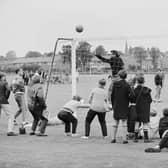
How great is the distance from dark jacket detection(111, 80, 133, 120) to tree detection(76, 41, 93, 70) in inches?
174

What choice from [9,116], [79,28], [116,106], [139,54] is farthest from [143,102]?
[139,54]

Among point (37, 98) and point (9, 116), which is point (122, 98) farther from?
point (9, 116)

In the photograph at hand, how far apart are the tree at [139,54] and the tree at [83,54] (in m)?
1.52

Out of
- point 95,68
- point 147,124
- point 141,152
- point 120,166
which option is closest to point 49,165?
point 120,166

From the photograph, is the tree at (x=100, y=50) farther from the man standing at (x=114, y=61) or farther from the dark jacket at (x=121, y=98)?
the dark jacket at (x=121, y=98)

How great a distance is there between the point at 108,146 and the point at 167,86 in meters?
20.0

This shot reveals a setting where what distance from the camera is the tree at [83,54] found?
13508 mm

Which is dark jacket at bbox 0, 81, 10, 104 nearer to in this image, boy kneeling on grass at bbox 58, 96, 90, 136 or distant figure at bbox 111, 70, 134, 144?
boy kneeling on grass at bbox 58, 96, 90, 136

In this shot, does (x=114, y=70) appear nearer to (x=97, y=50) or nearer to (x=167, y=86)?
(x=97, y=50)

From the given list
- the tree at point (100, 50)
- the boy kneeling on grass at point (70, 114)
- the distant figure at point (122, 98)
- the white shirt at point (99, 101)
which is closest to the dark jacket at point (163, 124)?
the distant figure at point (122, 98)

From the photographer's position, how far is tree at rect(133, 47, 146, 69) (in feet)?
45.2

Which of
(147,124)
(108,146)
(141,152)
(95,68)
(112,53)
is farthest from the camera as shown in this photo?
(95,68)

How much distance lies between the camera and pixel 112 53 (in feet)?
40.1

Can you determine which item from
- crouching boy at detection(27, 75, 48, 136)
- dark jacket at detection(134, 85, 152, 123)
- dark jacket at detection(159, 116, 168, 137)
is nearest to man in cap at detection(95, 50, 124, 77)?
crouching boy at detection(27, 75, 48, 136)
